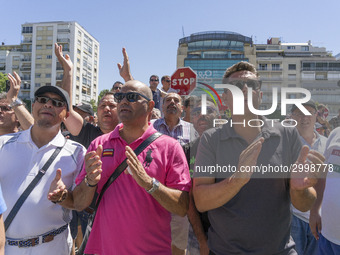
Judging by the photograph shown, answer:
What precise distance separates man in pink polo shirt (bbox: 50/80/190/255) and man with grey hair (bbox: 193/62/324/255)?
23 centimetres

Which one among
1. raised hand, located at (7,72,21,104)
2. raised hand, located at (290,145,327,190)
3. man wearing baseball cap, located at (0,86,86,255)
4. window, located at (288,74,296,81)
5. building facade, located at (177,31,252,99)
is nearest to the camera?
raised hand, located at (290,145,327,190)

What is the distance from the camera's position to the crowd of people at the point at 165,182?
6.60 feet

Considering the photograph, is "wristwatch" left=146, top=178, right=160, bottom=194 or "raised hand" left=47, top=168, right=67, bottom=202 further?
"raised hand" left=47, top=168, right=67, bottom=202

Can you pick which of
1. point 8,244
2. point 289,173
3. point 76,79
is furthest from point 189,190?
point 76,79

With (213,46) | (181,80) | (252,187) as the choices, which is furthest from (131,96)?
(213,46)

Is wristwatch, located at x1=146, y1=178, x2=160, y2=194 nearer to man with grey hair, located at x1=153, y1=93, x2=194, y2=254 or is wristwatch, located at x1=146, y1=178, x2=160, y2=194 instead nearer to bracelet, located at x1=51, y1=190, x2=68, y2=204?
bracelet, located at x1=51, y1=190, x2=68, y2=204

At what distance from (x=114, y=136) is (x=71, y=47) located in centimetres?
8652

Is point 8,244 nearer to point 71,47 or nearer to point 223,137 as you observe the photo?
point 223,137

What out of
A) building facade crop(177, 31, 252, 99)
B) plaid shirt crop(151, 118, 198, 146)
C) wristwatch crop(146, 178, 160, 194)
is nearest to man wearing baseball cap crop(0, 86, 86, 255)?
wristwatch crop(146, 178, 160, 194)

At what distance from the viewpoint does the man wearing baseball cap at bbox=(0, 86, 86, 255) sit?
7.71 ft

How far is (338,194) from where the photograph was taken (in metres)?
2.40

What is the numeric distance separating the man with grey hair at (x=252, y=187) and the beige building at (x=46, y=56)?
3128 inches

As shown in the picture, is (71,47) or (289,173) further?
(71,47)

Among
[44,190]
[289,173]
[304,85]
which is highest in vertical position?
[304,85]
